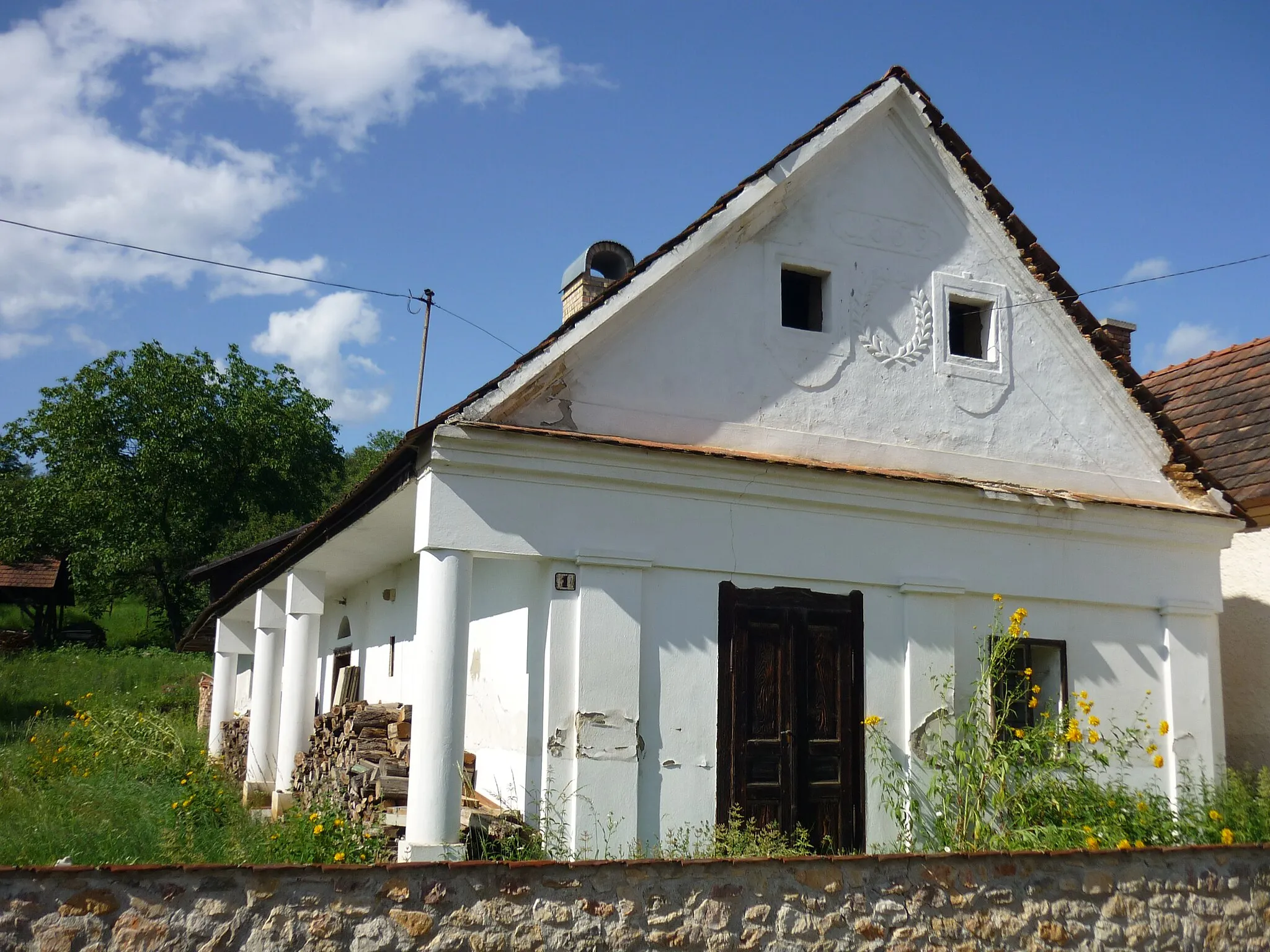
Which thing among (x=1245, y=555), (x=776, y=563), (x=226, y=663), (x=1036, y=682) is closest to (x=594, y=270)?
(x=776, y=563)

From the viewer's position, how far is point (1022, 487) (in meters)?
10.2

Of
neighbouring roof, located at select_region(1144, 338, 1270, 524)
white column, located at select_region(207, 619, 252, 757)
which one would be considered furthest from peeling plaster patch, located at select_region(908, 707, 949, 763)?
white column, located at select_region(207, 619, 252, 757)

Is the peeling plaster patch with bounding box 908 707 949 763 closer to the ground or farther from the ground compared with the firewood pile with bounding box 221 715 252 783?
farther from the ground

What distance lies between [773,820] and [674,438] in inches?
124

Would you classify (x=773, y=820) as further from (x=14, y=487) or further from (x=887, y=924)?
(x=14, y=487)

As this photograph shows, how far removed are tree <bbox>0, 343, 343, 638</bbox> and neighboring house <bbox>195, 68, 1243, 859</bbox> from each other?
2951cm

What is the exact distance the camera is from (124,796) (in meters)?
11.1

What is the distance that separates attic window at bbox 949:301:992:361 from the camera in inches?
429

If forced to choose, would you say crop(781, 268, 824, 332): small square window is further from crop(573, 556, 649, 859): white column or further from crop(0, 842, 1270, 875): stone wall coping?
crop(0, 842, 1270, 875): stone wall coping

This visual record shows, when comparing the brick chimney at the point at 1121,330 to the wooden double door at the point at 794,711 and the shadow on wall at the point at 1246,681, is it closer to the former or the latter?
the shadow on wall at the point at 1246,681

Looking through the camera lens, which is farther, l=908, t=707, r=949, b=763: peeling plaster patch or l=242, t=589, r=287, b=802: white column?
l=242, t=589, r=287, b=802: white column

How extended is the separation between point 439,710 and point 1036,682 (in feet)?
18.8

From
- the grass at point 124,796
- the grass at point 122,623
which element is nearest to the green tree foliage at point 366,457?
the grass at point 122,623

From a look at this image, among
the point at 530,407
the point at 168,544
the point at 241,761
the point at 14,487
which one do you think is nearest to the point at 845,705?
the point at 530,407
